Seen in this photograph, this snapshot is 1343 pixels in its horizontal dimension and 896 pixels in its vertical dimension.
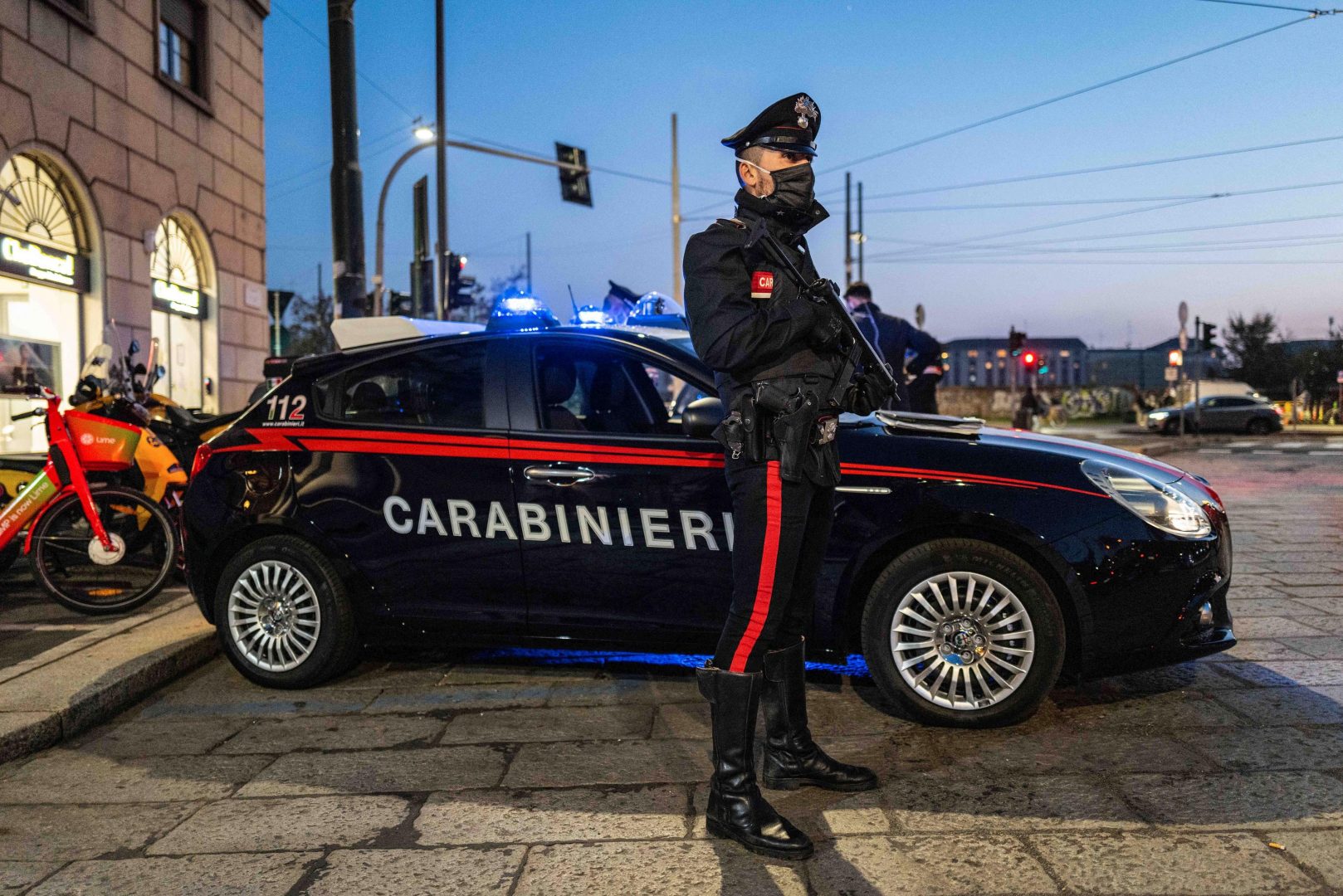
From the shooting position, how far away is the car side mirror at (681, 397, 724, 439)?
385cm

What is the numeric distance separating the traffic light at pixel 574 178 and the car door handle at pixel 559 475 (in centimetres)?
1618

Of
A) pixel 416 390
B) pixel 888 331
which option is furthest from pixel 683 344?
pixel 888 331

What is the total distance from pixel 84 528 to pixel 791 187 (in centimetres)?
500

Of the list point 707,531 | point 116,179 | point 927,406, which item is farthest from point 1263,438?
point 707,531

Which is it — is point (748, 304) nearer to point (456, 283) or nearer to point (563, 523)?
point (563, 523)

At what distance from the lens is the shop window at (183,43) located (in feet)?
45.3

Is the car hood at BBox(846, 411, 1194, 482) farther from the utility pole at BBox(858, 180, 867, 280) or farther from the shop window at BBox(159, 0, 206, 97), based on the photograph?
the utility pole at BBox(858, 180, 867, 280)

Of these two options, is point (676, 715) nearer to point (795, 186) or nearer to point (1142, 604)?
point (1142, 604)

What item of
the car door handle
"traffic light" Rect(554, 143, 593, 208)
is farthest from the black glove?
"traffic light" Rect(554, 143, 593, 208)

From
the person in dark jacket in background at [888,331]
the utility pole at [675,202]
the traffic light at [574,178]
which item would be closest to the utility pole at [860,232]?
the utility pole at [675,202]

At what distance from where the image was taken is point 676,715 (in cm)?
427

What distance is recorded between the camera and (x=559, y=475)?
14.4ft

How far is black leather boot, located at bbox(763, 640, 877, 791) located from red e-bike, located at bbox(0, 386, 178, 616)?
4118 mm

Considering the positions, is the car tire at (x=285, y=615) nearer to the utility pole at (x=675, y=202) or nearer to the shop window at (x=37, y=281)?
the shop window at (x=37, y=281)
